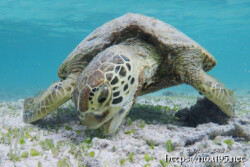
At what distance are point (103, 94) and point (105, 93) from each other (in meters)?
0.03

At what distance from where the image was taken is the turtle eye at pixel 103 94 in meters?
2.21

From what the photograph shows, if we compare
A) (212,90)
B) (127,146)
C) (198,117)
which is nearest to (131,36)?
(212,90)

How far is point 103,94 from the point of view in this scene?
2.21m

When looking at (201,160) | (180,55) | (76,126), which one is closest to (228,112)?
(180,55)

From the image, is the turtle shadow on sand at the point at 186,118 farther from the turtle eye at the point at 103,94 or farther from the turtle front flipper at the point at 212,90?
the turtle eye at the point at 103,94

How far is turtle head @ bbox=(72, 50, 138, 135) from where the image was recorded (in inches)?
87.9

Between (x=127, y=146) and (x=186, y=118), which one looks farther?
(x=186, y=118)

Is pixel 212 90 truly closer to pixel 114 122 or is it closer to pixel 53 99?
pixel 114 122

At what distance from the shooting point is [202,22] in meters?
30.5

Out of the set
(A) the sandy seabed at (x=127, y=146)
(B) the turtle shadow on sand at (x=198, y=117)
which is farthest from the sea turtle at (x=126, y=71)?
(A) the sandy seabed at (x=127, y=146)

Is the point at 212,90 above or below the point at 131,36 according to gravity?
below

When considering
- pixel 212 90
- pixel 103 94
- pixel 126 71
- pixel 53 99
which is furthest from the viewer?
pixel 212 90

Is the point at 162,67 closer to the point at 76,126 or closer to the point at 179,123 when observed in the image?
the point at 179,123

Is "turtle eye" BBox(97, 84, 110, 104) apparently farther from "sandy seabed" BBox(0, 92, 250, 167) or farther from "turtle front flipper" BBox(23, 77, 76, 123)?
"turtle front flipper" BBox(23, 77, 76, 123)
